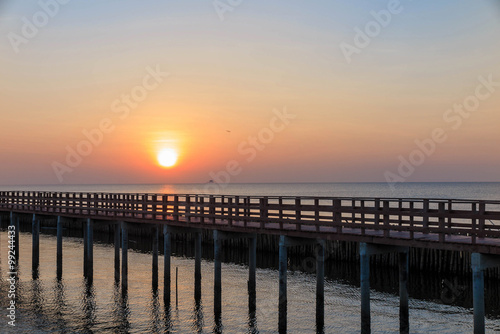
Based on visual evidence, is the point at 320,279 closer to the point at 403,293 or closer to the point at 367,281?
the point at 367,281

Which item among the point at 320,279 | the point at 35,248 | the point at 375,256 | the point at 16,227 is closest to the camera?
the point at 320,279

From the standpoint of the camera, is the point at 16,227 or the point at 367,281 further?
the point at 16,227

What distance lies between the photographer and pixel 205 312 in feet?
86.4

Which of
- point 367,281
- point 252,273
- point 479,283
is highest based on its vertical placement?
point 479,283

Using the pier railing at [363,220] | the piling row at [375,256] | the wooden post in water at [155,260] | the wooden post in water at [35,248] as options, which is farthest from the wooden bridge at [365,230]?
the wooden post in water at [35,248]

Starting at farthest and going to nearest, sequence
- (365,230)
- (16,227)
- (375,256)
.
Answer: (16,227)
(375,256)
(365,230)

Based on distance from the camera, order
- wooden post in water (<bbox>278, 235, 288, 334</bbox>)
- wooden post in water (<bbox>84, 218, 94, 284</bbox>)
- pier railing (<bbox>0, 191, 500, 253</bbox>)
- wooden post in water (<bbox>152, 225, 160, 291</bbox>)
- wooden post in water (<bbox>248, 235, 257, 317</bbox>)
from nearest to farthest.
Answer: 1. pier railing (<bbox>0, 191, 500, 253</bbox>)
2. wooden post in water (<bbox>278, 235, 288, 334</bbox>)
3. wooden post in water (<bbox>248, 235, 257, 317</bbox>)
4. wooden post in water (<bbox>152, 225, 160, 291</bbox>)
5. wooden post in water (<bbox>84, 218, 94, 284</bbox>)

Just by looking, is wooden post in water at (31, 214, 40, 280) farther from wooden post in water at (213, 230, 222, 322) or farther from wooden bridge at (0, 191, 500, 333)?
wooden post in water at (213, 230, 222, 322)

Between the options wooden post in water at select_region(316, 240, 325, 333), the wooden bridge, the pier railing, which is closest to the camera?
the wooden bridge

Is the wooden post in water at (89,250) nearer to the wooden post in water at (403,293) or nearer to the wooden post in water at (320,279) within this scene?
the wooden post in water at (320,279)

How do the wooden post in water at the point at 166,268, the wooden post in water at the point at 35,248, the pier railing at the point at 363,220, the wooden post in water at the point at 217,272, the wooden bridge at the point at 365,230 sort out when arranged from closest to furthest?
the wooden bridge at the point at 365,230
the pier railing at the point at 363,220
the wooden post in water at the point at 217,272
the wooden post in water at the point at 166,268
the wooden post in water at the point at 35,248

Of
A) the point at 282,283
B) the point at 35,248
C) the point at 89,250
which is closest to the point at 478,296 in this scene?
the point at 282,283

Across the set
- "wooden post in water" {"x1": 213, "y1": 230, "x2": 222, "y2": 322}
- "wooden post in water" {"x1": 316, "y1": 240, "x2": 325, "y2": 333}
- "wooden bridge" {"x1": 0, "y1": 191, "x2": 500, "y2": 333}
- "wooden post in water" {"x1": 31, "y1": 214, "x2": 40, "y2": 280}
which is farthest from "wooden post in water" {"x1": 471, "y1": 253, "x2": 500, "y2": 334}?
"wooden post in water" {"x1": 31, "y1": 214, "x2": 40, "y2": 280}

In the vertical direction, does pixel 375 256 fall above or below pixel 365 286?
below
